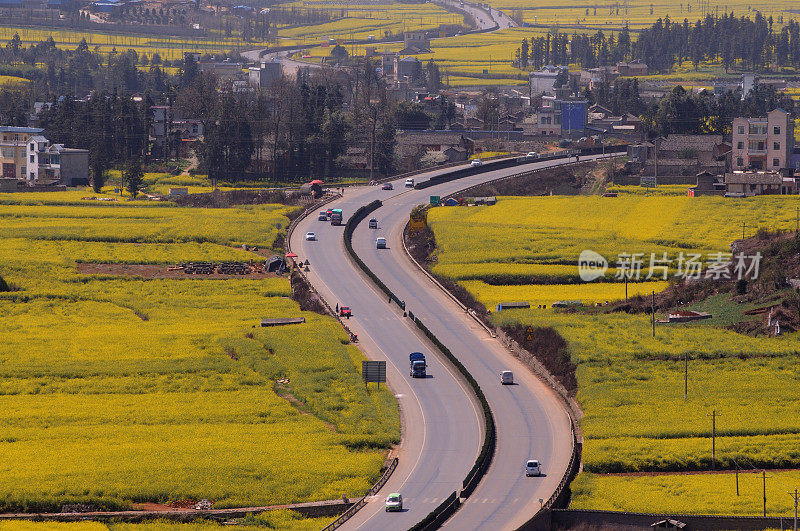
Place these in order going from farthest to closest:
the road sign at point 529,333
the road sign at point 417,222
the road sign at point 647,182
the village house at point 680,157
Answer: the village house at point 680,157 → the road sign at point 647,182 → the road sign at point 417,222 → the road sign at point 529,333

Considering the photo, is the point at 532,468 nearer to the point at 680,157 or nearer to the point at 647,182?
the point at 647,182

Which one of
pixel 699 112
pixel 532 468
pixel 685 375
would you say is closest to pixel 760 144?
pixel 699 112

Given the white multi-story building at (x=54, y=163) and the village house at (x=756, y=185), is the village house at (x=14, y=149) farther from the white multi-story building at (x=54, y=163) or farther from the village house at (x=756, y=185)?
the village house at (x=756, y=185)

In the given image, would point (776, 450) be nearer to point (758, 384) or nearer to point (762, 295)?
point (758, 384)

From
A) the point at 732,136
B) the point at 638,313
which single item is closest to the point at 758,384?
the point at 638,313

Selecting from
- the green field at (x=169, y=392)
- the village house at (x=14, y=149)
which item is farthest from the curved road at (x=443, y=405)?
the village house at (x=14, y=149)

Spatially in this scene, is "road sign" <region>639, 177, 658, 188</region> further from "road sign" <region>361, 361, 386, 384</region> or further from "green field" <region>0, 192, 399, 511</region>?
"road sign" <region>361, 361, 386, 384</region>

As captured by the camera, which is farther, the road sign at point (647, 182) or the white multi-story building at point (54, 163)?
the white multi-story building at point (54, 163)

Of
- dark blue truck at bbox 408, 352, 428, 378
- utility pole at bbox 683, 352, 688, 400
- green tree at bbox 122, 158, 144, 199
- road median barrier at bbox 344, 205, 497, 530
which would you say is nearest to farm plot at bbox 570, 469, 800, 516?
road median barrier at bbox 344, 205, 497, 530
